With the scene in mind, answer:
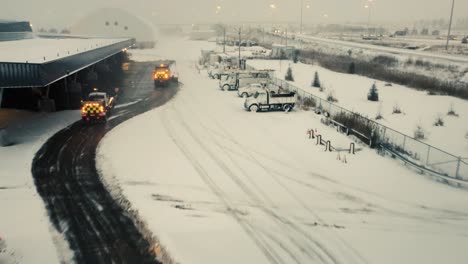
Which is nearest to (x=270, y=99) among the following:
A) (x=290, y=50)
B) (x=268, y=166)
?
(x=268, y=166)

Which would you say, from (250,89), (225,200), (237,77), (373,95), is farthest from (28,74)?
(373,95)

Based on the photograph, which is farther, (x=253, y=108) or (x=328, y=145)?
(x=253, y=108)

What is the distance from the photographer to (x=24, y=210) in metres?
18.0

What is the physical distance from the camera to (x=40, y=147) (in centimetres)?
2722

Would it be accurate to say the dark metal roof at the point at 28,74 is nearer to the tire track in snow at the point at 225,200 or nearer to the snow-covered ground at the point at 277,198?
the snow-covered ground at the point at 277,198

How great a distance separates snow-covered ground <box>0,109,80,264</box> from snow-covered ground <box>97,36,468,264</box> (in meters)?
3.81

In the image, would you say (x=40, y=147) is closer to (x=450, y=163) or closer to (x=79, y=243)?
(x=79, y=243)

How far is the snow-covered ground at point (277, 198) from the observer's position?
1490 centimetres

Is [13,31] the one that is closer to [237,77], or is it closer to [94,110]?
[237,77]

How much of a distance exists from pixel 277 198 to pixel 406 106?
26734 millimetres

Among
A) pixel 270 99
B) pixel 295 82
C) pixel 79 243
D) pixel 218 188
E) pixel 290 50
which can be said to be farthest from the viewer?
pixel 290 50

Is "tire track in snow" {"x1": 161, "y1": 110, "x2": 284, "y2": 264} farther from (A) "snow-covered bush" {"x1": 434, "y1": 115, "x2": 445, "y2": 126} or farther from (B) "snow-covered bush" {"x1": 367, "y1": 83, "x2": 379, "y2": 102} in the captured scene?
(B) "snow-covered bush" {"x1": 367, "y1": 83, "x2": 379, "y2": 102}

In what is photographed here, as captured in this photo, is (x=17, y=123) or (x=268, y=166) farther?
(x=17, y=123)

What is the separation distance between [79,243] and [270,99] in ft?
81.9
